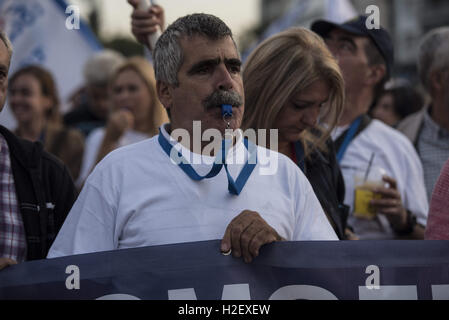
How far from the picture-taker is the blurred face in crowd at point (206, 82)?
324 cm

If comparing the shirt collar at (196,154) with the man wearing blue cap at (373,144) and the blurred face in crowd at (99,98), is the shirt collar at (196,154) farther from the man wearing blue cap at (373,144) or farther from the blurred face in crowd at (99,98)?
the blurred face in crowd at (99,98)

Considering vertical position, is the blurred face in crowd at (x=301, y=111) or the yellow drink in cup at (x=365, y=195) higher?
the blurred face in crowd at (x=301, y=111)

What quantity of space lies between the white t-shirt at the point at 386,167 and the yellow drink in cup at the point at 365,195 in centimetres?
14

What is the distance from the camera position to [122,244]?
310 centimetres

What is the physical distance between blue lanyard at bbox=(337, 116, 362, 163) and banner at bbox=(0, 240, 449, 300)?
169cm

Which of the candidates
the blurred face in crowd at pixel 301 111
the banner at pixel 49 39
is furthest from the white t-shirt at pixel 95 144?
the blurred face in crowd at pixel 301 111

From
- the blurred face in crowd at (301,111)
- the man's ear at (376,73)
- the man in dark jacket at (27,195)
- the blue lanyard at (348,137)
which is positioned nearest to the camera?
the man in dark jacket at (27,195)

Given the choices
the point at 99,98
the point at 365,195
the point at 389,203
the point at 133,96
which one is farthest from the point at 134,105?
the point at 389,203

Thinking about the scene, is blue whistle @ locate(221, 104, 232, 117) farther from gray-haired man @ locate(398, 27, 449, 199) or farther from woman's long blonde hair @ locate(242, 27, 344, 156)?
gray-haired man @ locate(398, 27, 449, 199)

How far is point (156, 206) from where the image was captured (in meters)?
3.07

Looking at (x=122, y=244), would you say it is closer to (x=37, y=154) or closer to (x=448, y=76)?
(x=37, y=154)

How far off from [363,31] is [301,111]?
1.52 meters

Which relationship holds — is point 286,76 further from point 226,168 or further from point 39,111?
point 39,111
